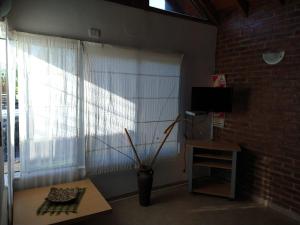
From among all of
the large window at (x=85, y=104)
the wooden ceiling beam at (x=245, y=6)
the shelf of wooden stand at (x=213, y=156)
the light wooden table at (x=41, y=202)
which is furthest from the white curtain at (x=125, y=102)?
the wooden ceiling beam at (x=245, y=6)

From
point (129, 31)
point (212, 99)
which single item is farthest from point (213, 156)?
point (129, 31)

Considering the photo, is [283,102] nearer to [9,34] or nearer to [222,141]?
[222,141]

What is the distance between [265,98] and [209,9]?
153 cm

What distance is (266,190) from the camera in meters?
3.02

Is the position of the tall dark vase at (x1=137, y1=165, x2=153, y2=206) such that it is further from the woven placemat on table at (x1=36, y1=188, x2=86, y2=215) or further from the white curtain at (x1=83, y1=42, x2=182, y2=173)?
the woven placemat on table at (x1=36, y1=188, x2=86, y2=215)

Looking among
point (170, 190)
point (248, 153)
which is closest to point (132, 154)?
point (170, 190)

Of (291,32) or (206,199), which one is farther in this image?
(206,199)

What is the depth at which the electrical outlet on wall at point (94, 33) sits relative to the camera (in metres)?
2.62

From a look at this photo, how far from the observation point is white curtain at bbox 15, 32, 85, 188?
230 centimetres

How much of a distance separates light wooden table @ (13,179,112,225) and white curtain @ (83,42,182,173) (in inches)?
19.1

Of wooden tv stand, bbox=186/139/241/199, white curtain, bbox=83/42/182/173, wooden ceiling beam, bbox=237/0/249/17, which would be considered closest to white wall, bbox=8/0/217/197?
white curtain, bbox=83/42/182/173

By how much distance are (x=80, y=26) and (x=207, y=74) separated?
199 cm

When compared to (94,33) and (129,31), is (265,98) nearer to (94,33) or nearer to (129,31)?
(129,31)

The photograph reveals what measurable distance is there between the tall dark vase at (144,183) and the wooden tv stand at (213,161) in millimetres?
677
